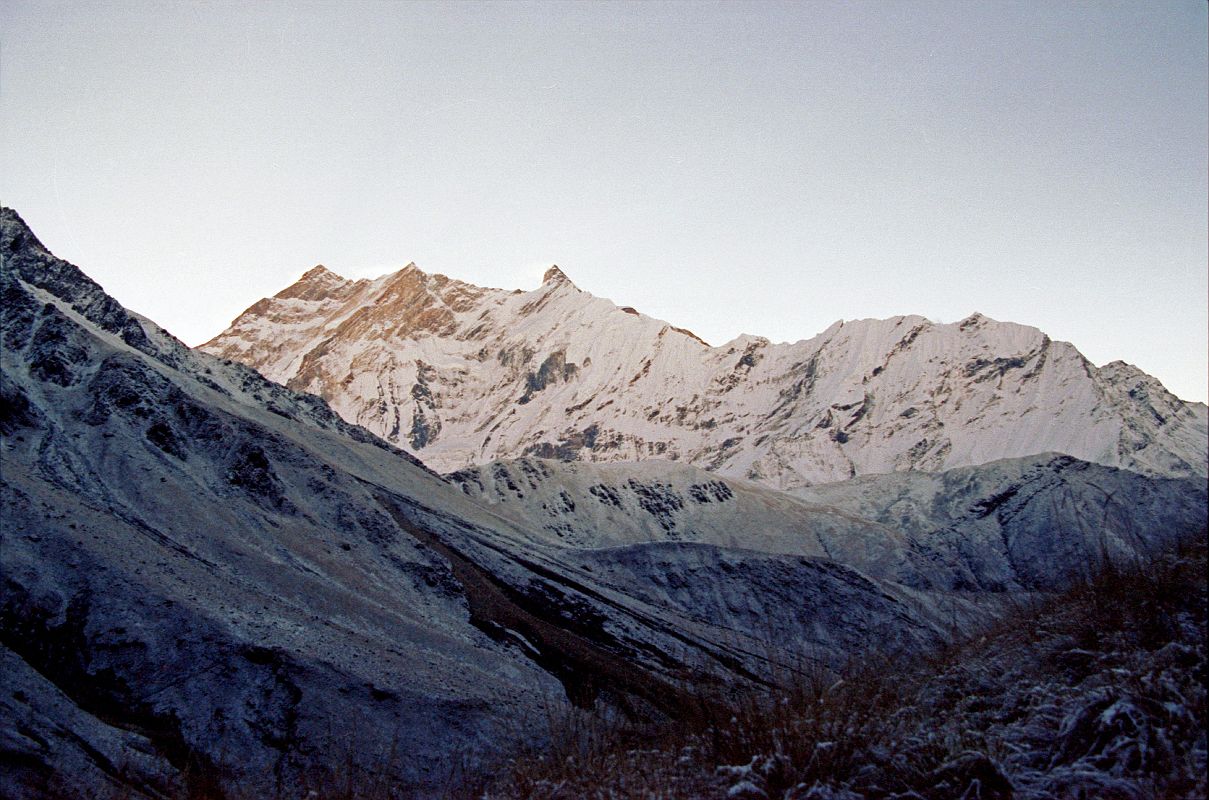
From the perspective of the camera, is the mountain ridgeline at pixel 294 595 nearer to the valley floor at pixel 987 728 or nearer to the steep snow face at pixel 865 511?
the valley floor at pixel 987 728

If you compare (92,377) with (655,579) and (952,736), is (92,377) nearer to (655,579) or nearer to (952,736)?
(655,579)

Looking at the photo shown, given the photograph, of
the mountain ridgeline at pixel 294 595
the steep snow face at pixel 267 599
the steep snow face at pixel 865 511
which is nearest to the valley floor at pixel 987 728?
the mountain ridgeline at pixel 294 595

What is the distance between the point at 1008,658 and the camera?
11.0 metres

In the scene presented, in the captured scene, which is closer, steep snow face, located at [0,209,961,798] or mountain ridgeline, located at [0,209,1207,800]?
mountain ridgeline, located at [0,209,1207,800]

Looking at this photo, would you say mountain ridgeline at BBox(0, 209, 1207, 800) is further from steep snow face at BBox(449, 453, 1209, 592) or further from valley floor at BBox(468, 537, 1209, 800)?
steep snow face at BBox(449, 453, 1209, 592)

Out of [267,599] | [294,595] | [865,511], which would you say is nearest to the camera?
[267,599]

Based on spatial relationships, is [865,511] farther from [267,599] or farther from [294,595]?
[267,599]

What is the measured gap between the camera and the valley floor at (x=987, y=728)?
743cm

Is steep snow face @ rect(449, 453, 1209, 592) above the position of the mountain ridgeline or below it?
above

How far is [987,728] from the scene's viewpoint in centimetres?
948

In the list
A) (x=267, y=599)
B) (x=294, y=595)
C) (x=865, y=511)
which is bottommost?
(x=267, y=599)

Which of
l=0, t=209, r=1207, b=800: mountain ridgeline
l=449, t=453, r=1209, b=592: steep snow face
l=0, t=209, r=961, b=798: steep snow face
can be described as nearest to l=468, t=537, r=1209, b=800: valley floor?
l=0, t=209, r=1207, b=800: mountain ridgeline

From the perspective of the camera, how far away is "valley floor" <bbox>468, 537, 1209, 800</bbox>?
743 cm

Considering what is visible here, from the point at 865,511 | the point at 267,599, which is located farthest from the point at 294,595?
the point at 865,511
